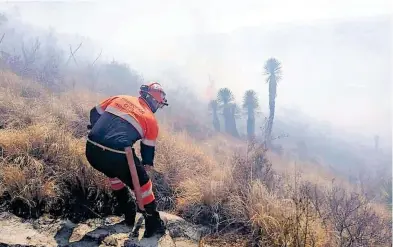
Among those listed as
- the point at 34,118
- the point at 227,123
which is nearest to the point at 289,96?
the point at 227,123

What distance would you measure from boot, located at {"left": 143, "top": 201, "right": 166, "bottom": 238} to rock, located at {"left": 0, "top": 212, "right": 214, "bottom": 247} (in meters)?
0.06

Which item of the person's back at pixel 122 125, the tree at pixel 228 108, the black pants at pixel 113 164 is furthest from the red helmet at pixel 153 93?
the tree at pixel 228 108

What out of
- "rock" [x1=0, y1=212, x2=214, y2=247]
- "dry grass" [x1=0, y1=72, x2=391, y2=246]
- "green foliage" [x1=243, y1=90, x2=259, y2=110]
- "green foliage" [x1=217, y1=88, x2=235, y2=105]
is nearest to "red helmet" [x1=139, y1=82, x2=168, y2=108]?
"dry grass" [x1=0, y1=72, x2=391, y2=246]

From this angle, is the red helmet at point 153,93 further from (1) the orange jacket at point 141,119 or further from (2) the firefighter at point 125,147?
(1) the orange jacket at point 141,119

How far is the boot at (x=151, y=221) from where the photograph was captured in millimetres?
3902

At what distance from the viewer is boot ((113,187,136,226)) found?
4.12 metres

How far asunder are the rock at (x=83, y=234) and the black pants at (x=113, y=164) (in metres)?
0.57

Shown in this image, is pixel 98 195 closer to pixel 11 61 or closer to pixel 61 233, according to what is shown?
pixel 61 233

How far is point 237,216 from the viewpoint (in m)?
4.56

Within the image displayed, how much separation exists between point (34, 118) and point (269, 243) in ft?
13.7

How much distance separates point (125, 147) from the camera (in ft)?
12.3

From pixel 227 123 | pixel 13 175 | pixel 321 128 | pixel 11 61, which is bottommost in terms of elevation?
pixel 321 128

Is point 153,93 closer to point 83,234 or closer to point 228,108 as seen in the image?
point 83,234

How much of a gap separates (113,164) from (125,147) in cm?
21
